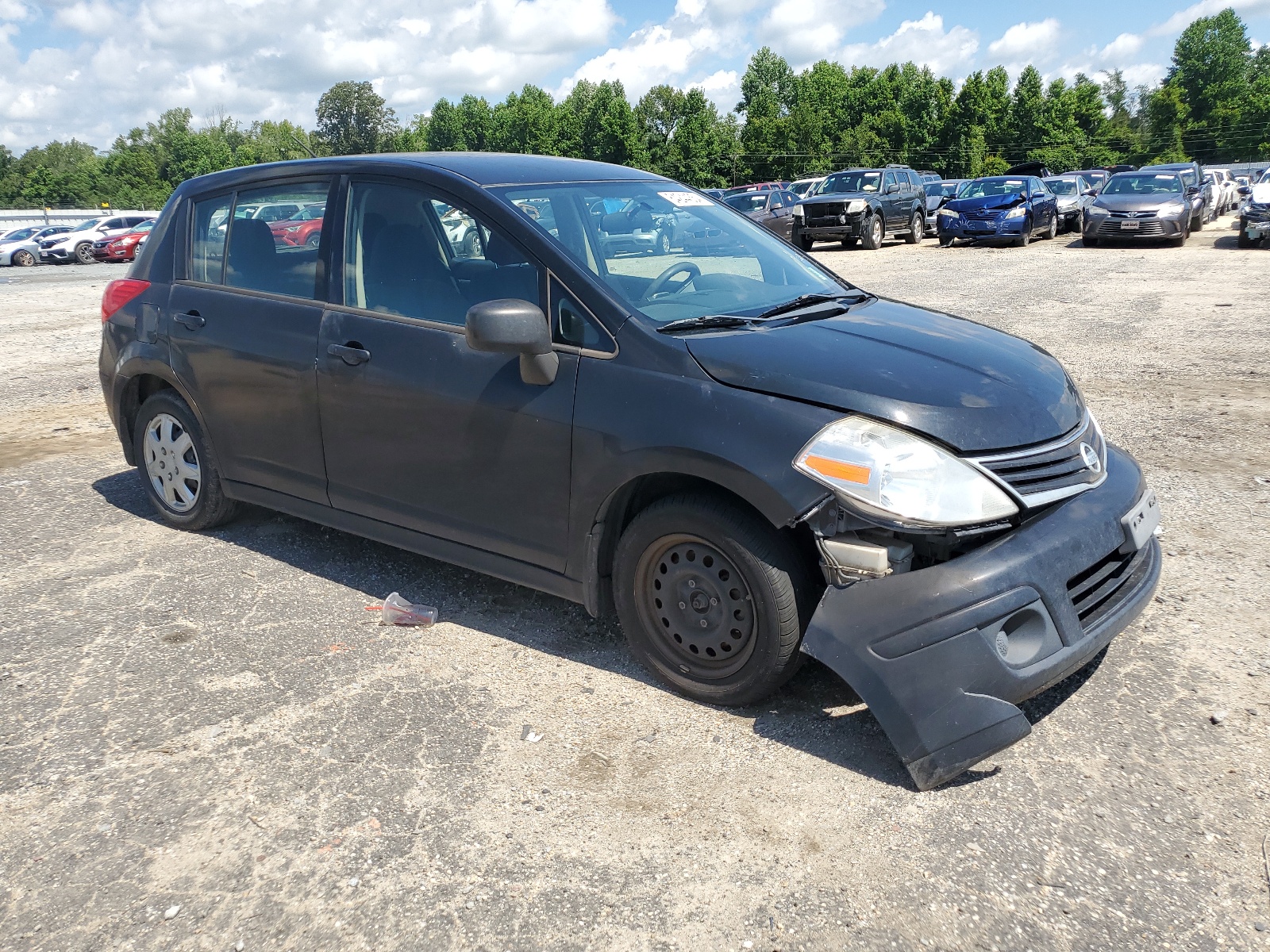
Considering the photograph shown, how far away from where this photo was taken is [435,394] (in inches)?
151

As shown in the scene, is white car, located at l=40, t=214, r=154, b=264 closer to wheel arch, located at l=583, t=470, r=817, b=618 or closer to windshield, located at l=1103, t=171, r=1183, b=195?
windshield, located at l=1103, t=171, r=1183, b=195

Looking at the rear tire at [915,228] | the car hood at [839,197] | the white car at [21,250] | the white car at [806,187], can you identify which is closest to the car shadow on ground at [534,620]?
the car hood at [839,197]

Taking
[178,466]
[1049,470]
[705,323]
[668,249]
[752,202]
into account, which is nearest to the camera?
[1049,470]

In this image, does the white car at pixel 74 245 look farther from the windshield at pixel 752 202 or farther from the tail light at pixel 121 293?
the tail light at pixel 121 293

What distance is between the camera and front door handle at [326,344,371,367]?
407cm

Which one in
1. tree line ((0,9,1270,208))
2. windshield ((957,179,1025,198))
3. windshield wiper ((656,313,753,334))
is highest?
tree line ((0,9,1270,208))

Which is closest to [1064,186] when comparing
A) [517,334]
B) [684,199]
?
[684,199]

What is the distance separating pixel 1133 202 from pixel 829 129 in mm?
59265

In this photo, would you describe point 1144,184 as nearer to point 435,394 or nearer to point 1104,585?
point 1104,585

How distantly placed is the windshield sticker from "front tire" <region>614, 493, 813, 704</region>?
5.42ft

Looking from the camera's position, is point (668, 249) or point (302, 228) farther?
point (302, 228)

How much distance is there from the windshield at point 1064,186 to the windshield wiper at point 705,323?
2809cm

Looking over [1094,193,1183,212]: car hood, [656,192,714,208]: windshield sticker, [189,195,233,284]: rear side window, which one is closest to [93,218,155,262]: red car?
[1094,193,1183,212]: car hood

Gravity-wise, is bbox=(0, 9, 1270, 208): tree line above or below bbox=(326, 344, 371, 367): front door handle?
above
